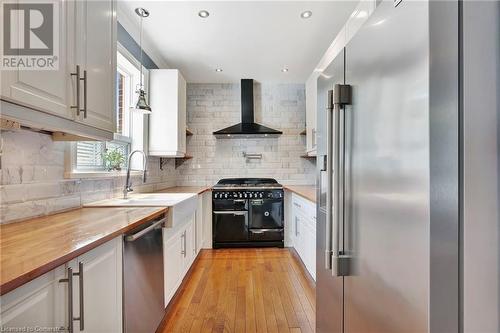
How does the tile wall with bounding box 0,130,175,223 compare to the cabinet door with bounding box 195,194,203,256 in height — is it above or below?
above

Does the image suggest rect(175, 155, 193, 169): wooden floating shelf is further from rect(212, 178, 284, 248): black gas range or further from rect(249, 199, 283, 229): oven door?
rect(249, 199, 283, 229): oven door

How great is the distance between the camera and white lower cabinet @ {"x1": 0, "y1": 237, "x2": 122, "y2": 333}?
2.31 ft

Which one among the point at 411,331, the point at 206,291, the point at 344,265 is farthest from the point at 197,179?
the point at 411,331

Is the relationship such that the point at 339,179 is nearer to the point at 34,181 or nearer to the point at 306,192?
the point at 34,181

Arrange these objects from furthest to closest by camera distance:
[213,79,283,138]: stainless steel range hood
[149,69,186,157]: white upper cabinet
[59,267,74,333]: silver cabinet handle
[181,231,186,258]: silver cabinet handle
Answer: [213,79,283,138]: stainless steel range hood → [149,69,186,157]: white upper cabinet → [181,231,186,258]: silver cabinet handle → [59,267,74,333]: silver cabinet handle

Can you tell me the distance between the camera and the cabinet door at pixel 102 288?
95 centimetres

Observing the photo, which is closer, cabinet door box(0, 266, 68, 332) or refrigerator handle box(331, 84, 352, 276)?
cabinet door box(0, 266, 68, 332)

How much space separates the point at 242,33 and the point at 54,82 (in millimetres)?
2050

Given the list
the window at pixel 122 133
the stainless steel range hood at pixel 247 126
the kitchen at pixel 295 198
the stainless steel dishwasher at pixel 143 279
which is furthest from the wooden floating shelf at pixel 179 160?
the stainless steel dishwasher at pixel 143 279

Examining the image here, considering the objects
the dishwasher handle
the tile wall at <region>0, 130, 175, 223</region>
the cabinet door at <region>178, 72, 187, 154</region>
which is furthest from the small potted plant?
the cabinet door at <region>178, 72, 187, 154</region>

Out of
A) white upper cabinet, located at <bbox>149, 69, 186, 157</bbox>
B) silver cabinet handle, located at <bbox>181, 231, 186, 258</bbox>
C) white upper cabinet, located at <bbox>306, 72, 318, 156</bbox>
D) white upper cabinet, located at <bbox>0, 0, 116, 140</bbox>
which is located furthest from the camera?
white upper cabinet, located at <bbox>306, 72, 318, 156</bbox>

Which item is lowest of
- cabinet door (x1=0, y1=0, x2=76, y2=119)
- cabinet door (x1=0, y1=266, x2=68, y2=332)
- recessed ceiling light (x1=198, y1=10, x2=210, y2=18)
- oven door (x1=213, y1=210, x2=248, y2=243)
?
oven door (x1=213, y1=210, x2=248, y2=243)

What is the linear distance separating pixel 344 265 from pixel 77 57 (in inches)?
64.2

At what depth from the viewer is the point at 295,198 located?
3.32 m
